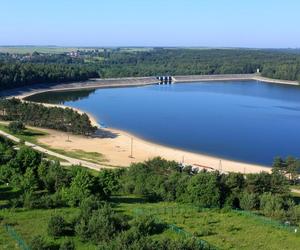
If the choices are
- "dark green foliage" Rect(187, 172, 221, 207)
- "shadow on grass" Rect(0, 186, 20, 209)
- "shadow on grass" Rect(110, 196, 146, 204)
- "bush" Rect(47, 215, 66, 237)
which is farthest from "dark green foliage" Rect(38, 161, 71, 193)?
"bush" Rect(47, 215, 66, 237)

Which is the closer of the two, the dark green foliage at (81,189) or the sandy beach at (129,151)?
the dark green foliage at (81,189)

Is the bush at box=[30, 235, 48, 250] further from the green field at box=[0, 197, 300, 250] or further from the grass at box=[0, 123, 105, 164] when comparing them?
the grass at box=[0, 123, 105, 164]

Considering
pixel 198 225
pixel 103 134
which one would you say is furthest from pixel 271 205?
pixel 103 134

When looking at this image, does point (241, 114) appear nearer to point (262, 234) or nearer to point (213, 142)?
point (213, 142)

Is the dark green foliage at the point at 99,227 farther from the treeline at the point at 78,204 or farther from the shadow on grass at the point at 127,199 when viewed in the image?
the shadow on grass at the point at 127,199

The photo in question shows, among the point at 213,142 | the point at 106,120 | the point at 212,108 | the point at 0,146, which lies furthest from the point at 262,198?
the point at 212,108

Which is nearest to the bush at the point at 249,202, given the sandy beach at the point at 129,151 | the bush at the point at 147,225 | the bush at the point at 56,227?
the bush at the point at 147,225

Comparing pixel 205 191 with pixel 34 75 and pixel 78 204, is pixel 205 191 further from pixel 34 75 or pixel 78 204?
pixel 34 75
